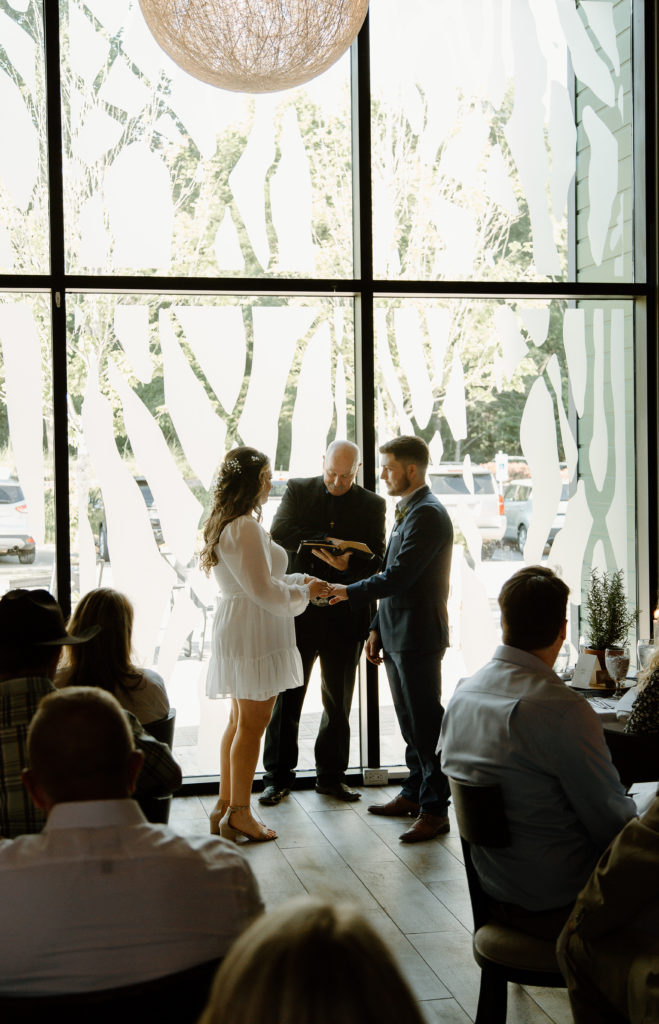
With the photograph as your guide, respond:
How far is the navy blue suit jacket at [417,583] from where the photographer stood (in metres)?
4.62

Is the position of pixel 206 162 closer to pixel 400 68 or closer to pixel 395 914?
pixel 400 68

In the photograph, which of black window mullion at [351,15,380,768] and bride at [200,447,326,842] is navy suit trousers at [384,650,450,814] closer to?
bride at [200,447,326,842]

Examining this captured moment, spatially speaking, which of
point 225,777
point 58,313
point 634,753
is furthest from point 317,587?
point 634,753

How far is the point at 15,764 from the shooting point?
2225 millimetres

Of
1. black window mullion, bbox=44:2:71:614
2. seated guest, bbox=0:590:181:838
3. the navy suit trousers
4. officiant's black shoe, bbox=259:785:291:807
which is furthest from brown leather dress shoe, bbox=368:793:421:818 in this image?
seated guest, bbox=0:590:181:838

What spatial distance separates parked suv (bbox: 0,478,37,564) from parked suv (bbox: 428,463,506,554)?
2.12 metres

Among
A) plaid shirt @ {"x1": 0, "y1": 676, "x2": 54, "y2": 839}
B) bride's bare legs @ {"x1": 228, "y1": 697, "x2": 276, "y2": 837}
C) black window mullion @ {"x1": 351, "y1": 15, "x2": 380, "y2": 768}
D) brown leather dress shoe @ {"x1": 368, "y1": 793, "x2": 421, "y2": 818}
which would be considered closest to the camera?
plaid shirt @ {"x1": 0, "y1": 676, "x2": 54, "y2": 839}

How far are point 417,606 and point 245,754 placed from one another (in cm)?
102

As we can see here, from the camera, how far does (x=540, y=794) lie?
2.35 m

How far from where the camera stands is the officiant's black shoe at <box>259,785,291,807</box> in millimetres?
4988

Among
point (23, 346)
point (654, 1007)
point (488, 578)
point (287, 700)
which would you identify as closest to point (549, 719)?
point (654, 1007)

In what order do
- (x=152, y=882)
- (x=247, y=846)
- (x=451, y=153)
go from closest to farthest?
(x=152, y=882) < (x=247, y=846) < (x=451, y=153)

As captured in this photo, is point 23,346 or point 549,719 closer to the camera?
point 549,719

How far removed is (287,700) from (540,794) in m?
2.84
